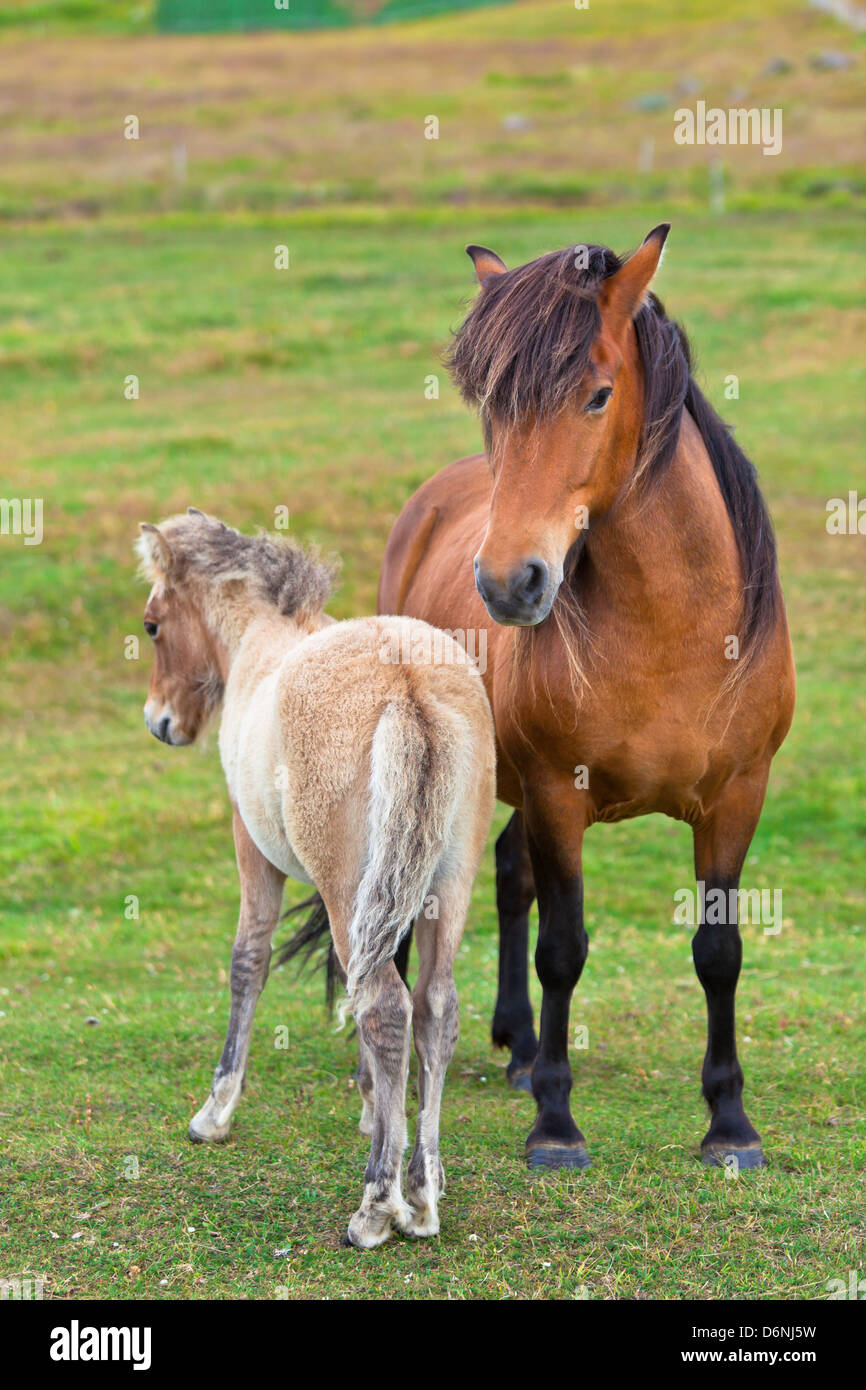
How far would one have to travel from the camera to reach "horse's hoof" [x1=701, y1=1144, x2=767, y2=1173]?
5.30 metres

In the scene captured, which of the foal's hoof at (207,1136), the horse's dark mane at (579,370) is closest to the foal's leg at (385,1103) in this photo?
the foal's hoof at (207,1136)

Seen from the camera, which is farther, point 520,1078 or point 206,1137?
point 520,1078

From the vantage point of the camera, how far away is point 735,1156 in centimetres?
532

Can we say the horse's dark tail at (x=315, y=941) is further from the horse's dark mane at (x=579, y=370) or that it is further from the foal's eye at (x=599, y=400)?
the foal's eye at (x=599, y=400)

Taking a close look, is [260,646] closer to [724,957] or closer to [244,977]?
[244,977]

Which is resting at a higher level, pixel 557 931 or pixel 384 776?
pixel 384 776

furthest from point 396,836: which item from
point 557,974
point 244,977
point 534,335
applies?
point 534,335

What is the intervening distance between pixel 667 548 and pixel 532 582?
0.98m

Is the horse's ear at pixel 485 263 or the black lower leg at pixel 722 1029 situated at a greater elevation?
Result: the horse's ear at pixel 485 263

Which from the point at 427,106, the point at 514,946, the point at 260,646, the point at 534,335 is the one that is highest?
the point at 427,106

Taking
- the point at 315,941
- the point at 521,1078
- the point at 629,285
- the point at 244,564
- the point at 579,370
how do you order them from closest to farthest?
the point at 579,370 < the point at 629,285 < the point at 244,564 < the point at 315,941 < the point at 521,1078

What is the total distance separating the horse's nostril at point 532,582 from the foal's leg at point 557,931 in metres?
1.22

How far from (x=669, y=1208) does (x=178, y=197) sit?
118 feet

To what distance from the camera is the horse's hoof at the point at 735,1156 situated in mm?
5297
